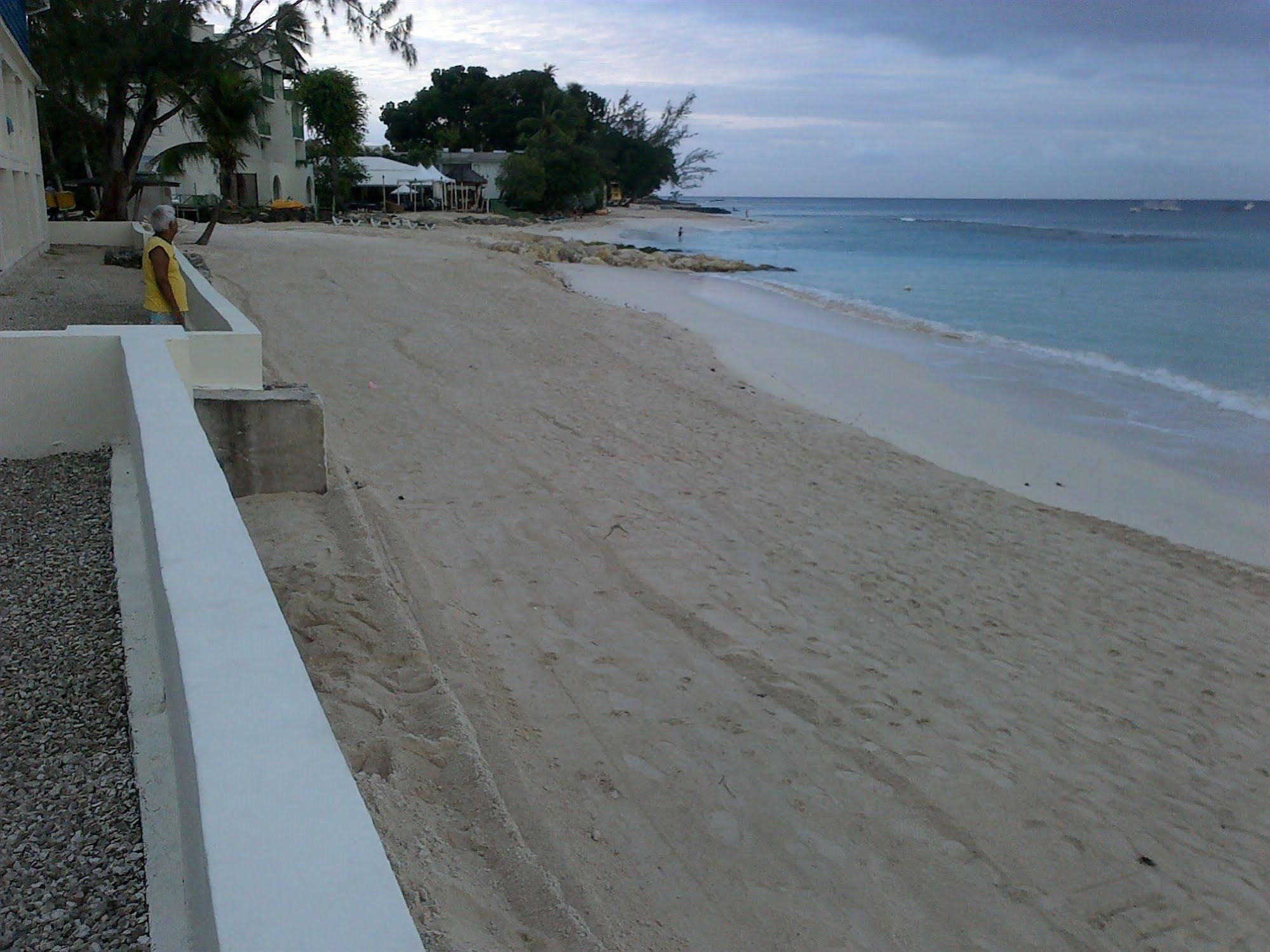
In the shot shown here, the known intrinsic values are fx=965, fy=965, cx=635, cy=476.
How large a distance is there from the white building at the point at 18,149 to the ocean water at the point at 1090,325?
46.3 ft

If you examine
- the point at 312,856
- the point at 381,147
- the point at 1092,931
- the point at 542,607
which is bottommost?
the point at 1092,931

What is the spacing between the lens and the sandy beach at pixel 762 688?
3.41 m

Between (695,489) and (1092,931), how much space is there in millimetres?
4637

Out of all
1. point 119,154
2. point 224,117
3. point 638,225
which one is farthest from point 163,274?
point 638,225

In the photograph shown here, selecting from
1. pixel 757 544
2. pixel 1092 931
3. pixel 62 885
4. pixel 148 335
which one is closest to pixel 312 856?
pixel 62 885

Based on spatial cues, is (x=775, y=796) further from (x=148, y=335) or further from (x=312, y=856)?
(x=148, y=335)

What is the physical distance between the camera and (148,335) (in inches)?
207

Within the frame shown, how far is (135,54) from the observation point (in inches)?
764

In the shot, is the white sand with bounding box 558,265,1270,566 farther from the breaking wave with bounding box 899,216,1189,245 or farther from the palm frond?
the breaking wave with bounding box 899,216,1189,245

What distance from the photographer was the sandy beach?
134 inches

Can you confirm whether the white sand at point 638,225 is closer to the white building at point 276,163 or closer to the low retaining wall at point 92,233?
the white building at point 276,163

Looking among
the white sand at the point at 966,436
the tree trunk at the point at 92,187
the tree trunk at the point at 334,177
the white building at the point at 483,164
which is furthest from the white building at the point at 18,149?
the white building at the point at 483,164

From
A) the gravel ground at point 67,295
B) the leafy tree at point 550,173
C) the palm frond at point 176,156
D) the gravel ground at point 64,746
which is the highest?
the leafy tree at point 550,173

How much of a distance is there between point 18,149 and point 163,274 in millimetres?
11351
